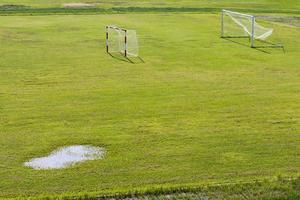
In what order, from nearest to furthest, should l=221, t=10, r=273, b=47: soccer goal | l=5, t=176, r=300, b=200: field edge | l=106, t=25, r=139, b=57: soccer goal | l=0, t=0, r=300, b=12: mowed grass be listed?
l=5, t=176, r=300, b=200: field edge < l=106, t=25, r=139, b=57: soccer goal < l=221, t=10, r=273, b=47: soccer goal < l=0, t=0, r=300, b=12: mowed grass

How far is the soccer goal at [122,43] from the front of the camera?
25875 mm

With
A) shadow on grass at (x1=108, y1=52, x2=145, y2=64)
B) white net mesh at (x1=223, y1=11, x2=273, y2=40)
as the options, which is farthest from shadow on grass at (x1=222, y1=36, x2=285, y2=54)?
shadow on grass at (x1=108, y1=52, x2=145, y2=64)

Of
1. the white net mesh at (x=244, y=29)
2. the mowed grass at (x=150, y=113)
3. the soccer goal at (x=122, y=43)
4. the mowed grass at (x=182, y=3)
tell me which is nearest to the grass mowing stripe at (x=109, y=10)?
the mowed grass at (x=182, y=3)

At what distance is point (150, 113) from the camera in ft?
51.5

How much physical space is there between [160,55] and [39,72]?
6384 mm

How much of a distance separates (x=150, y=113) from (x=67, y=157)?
4.14 meters

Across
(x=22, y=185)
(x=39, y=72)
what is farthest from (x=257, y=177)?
(x=39, y=72)

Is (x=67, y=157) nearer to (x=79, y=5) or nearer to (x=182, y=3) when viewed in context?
(x=79, y=5)

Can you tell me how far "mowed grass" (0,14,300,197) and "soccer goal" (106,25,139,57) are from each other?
0.56m

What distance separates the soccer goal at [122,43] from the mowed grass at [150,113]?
1.82 feet

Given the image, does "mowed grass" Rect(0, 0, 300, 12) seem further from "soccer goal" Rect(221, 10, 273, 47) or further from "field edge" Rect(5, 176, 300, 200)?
"field edge" Rect(5, 176, 300, 200)

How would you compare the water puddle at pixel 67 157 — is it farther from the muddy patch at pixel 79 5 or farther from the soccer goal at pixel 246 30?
the muddy patch at pixel 79 5

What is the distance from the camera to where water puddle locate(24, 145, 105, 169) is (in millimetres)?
11625

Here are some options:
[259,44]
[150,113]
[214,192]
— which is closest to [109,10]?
[259,44]
